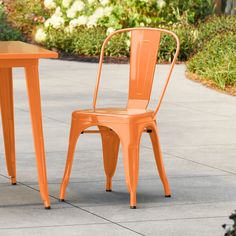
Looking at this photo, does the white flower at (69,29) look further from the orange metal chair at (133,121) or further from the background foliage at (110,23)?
the orange metal chair at (133,121)

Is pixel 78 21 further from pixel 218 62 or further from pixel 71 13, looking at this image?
pixel 218 62

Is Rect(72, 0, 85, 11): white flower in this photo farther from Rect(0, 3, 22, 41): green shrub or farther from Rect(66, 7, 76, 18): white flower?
Rect(0, 3, 22, 41): green shrub

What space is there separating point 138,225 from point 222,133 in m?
3.74

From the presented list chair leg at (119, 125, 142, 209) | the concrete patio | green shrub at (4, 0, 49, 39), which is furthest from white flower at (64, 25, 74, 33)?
chair leg at (119, 125, 142, 209)

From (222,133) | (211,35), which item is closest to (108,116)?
(222,133)

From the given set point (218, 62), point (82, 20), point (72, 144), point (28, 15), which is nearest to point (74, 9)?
point (82, 20)

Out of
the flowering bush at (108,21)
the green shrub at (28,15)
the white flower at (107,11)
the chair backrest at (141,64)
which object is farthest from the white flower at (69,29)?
the chair backrest at (141,64)

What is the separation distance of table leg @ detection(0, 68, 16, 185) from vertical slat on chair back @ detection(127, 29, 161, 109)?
88cm

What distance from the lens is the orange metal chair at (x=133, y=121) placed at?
6.59 m

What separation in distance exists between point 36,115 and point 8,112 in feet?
2.93

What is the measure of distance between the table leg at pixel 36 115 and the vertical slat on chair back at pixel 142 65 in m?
0.96

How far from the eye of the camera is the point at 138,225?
6.15 m

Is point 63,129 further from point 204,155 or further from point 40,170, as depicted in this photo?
point 40,170

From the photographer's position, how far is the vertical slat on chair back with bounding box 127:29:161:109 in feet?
23.4
